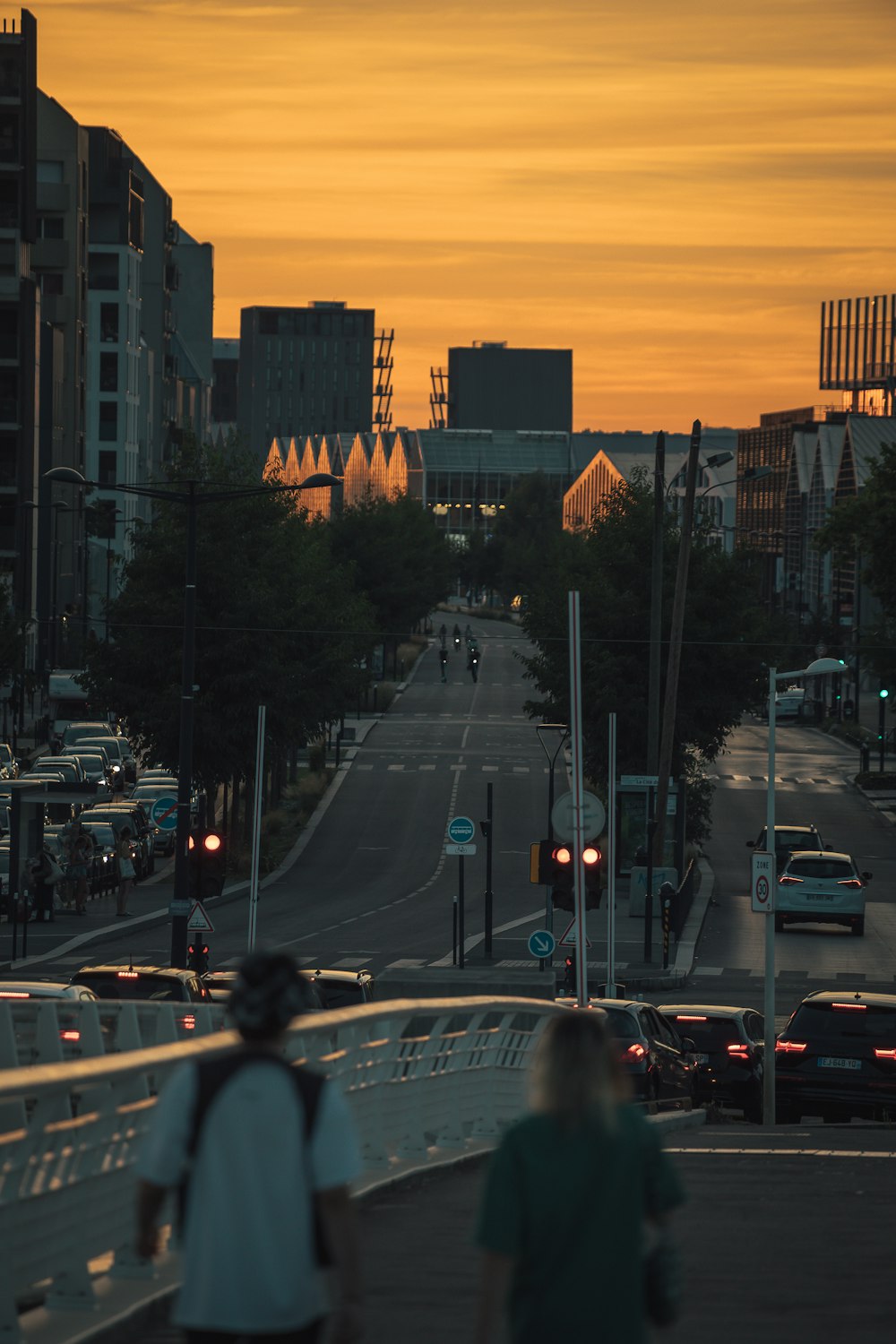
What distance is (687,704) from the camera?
6031cm

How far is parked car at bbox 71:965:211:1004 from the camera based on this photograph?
21.6 m

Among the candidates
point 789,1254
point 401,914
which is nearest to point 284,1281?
point 789,1254

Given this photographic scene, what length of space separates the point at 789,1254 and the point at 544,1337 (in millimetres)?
5241

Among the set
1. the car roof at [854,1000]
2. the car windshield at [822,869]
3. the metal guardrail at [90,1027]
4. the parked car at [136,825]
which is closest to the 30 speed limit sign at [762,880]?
the car roof at [854,1000]

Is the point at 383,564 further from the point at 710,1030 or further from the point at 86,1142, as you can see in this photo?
the point at 86,1142

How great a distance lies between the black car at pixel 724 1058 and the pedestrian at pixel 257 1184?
19.2 meters

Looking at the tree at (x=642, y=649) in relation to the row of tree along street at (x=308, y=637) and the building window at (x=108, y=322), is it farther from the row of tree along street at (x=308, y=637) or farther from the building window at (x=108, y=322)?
the building window at (x=108, y=322)

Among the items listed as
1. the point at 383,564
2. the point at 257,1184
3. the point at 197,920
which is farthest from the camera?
the point at 383,564

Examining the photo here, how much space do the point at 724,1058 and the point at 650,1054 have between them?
4119 millimetres

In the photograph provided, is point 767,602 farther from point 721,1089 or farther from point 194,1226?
point 194,1226

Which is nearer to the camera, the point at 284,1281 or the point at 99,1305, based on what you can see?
the point at 284,1281

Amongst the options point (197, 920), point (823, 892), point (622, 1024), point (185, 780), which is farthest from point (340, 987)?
point (823, 892)

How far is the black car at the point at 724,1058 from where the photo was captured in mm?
24609

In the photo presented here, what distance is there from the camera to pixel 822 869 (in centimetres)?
4556
